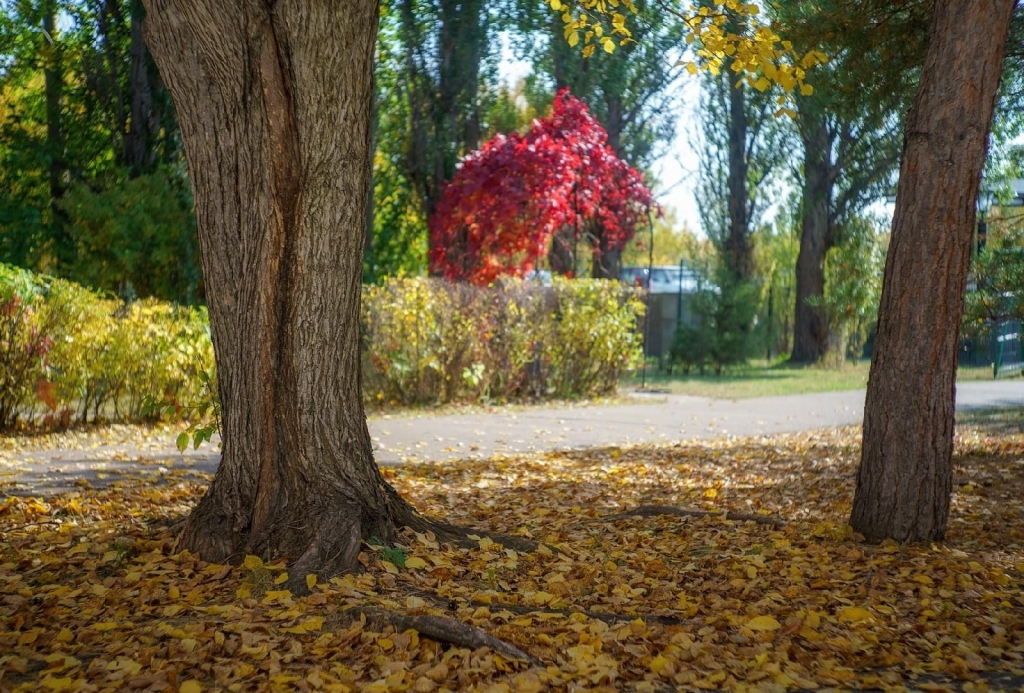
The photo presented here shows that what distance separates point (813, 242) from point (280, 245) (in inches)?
750

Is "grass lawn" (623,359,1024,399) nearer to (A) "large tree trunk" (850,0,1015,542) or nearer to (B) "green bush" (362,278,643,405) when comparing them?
(B) "green bush" (362,278,643,405)

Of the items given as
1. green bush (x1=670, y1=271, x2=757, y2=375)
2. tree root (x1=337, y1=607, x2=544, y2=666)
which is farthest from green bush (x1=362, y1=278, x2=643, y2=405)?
tree root (x1=337, y1=607, x2=544, y2=666)

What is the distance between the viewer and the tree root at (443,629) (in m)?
3.67

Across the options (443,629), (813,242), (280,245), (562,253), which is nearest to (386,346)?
(562,253)

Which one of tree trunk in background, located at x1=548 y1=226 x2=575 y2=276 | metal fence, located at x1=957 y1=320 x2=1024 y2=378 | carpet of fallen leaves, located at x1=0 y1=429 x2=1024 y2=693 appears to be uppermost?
tree trunk in background, located at x1=548 y1=226 x2=575 y2=276

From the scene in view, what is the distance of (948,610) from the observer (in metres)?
4.34

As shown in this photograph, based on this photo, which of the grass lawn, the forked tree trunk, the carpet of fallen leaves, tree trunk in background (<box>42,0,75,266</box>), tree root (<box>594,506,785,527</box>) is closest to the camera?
the carpet of fallen leaves

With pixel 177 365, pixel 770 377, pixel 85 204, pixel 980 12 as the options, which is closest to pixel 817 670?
pixel 980 12

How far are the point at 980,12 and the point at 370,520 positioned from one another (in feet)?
12.8

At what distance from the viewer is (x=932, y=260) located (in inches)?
201

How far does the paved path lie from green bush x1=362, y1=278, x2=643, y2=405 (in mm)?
665

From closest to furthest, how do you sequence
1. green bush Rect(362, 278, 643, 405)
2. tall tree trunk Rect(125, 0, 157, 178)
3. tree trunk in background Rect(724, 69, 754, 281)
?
green bush Rect(362, 278, 643, 405), tall tree trunk Rect(125, 0, 157, 178), tree trunk in background Rect(724, 69, 754, 281)

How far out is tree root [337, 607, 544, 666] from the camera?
12.0 feet

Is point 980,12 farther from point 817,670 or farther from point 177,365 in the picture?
point 177,365
